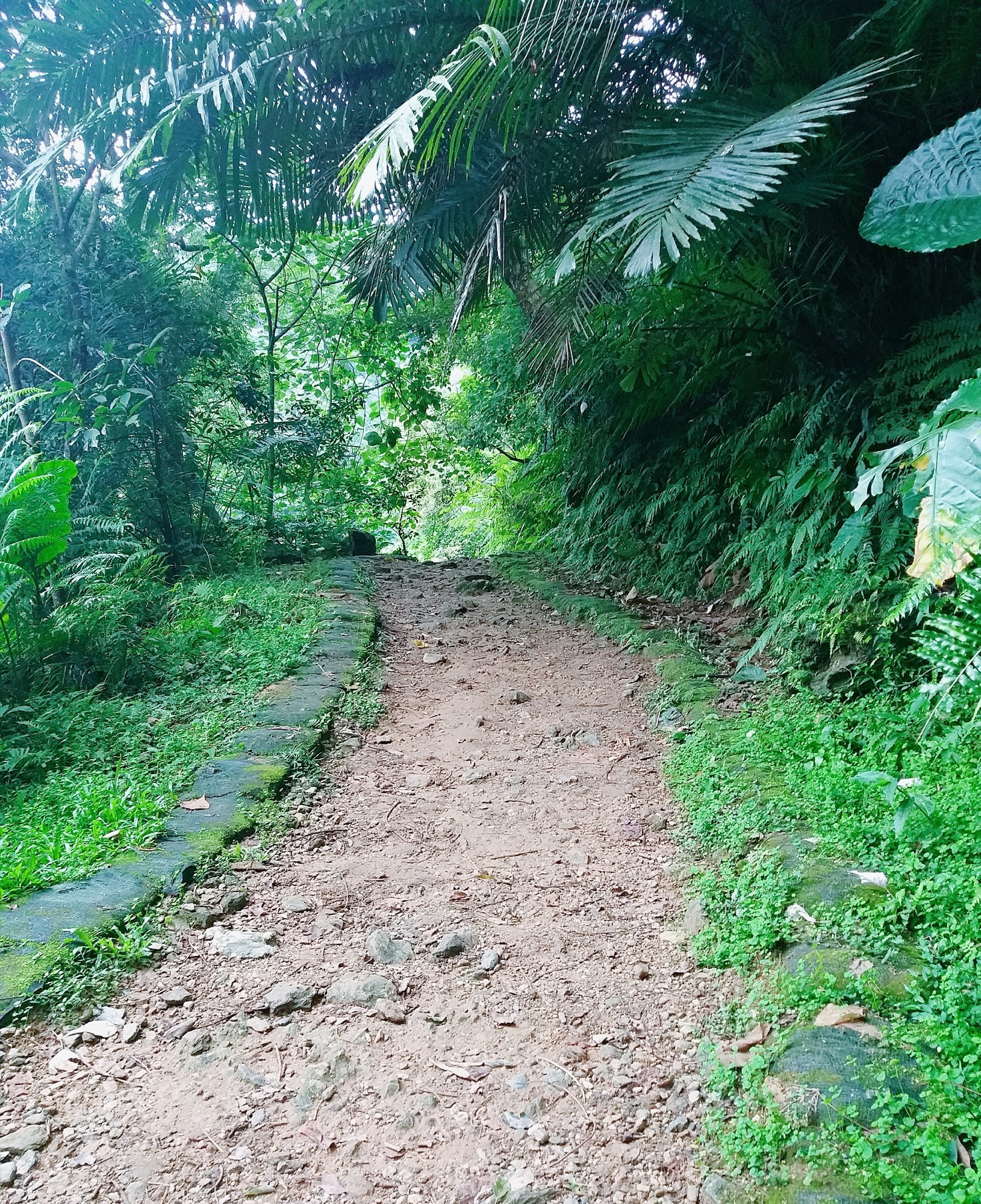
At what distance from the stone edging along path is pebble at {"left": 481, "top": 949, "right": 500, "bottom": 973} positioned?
957 millimetres

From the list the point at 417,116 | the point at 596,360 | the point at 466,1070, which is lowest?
the point at 466,1070

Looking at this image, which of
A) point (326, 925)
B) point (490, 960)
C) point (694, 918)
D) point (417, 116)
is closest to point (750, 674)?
point (694, 918)

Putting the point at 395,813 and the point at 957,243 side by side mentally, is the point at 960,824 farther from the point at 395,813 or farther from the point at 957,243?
the point at 395,813

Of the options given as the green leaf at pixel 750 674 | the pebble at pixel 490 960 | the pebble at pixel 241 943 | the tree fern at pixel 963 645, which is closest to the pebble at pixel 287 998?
the pebble at pixel 241 943

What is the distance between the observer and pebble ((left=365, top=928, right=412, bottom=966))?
227 cm

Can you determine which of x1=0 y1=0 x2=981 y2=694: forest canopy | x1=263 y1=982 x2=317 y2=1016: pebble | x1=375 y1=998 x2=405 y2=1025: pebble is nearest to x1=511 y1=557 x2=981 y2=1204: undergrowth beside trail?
x1=0 y1=0 x2=981 y2=694: forest canopy

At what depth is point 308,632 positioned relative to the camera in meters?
4.84

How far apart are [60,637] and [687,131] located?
12.3 feet

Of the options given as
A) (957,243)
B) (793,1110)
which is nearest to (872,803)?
(793,1110)

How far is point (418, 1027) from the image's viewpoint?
6.63 feet

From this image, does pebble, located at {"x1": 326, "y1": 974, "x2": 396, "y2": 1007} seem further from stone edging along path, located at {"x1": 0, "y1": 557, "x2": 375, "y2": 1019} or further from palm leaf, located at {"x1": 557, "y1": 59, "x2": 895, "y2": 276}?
palm leaf, located at {"x1": 557, "y1": 59, "x2": 895, "y2": 276}

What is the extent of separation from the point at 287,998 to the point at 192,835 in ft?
2.67

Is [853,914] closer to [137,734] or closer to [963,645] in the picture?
[963,645]

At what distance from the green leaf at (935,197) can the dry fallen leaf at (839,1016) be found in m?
1.97
